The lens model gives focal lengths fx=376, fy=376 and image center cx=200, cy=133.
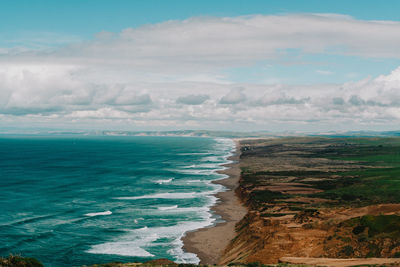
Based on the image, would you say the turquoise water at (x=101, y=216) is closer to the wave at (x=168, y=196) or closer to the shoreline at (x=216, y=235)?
the wave at (x=168, y=196)

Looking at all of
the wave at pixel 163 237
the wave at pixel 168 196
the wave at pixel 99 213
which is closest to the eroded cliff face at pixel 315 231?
the wave at pixel 163 237

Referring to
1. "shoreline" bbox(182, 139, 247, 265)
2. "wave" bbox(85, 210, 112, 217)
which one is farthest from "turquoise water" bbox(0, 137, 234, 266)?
"shoreline" bbox(182, 139, 247, 265)

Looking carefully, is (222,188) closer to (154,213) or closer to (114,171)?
(154,213)

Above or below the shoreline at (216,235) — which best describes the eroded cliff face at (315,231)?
above

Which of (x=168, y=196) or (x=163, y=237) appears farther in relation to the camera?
(x=168, y=196)

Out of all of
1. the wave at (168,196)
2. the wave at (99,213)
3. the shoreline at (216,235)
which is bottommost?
the shoreline at (216,235)

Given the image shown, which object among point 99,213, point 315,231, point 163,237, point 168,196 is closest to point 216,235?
point 163,237

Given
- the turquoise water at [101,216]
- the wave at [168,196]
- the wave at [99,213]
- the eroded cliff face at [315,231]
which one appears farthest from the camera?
the wave at [168,196]

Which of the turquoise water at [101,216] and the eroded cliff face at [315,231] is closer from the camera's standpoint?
the eroded cliff face at [315,231]

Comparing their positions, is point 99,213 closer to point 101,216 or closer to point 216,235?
point 101,216

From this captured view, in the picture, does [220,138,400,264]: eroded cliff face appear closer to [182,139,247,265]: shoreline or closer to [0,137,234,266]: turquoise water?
[182,139,247,265]: shoreline

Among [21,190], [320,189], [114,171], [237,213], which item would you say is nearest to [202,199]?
[237,213]
